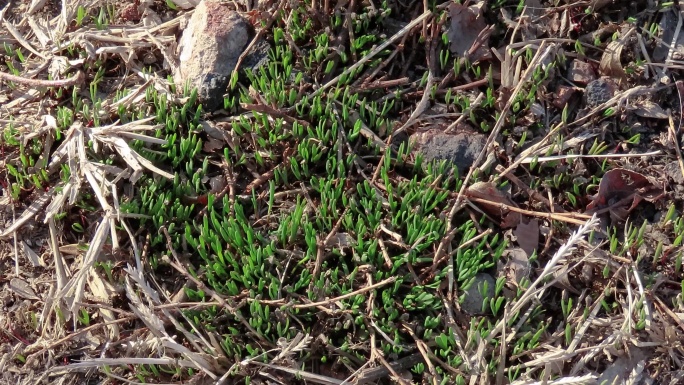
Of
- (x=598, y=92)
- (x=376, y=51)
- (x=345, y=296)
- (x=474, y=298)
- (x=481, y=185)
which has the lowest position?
(x=474, y=298)

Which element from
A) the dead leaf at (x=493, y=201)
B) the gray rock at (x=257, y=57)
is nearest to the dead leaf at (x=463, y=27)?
the dead leaf at (x=493, y=201)

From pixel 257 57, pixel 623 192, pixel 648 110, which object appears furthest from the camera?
pixel 257 57

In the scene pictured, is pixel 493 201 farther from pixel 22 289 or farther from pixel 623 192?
pixel 22 289

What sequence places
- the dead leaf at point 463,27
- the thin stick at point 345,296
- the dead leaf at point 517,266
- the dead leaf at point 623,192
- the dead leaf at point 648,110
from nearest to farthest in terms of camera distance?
the thin stick at point 345,296
the dead leaf at point 517,266
the dead leaf at point 623,192
the dead leaf at point 648,110
the dead leaf at point 463,27

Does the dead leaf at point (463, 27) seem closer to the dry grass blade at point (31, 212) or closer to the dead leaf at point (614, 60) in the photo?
the dead leaf at point (614, 60)

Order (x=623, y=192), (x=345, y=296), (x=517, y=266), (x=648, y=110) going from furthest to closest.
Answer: (x=648, y=110) → (x=623, y=192) → (x=517, y=266) → (x=345, y=296)

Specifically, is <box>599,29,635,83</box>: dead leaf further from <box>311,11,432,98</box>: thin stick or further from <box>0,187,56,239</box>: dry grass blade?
<box>0,187,56,239</box>: dry grass blade

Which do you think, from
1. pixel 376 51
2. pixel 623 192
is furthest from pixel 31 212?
pixel 623 192
